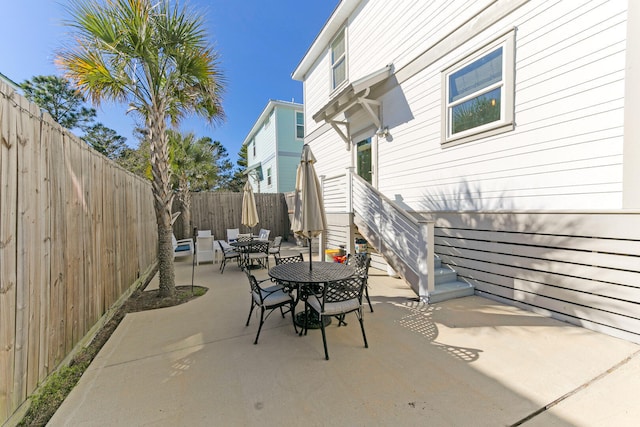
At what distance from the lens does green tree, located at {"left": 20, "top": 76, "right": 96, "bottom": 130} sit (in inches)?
790

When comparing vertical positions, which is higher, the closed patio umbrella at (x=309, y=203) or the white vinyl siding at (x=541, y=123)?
the white vinyl siding at (x=541, y=123)

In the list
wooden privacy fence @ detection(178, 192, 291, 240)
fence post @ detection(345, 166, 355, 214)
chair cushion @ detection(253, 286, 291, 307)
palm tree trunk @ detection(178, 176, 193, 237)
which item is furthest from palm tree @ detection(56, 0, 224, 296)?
wooden privacy fence @ detection(178, 192, 291, 240)

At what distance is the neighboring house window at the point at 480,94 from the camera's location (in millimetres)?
4348

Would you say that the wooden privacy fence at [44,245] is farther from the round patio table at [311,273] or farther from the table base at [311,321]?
the table base at [311,321]

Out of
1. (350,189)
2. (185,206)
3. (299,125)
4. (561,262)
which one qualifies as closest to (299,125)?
(299,125)

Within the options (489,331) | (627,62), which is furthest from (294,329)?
(627,62)

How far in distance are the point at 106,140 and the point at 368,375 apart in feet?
99.3

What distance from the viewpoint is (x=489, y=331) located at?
3490 mm

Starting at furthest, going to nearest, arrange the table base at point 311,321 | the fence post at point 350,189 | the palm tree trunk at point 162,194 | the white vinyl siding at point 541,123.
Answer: the fence post at point 350,189 < the palm tree trunk at point 162,194 < the table base at point 311,321 < the white vinyl siding at point 541,123

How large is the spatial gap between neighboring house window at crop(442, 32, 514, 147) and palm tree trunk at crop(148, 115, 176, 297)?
5477 mm

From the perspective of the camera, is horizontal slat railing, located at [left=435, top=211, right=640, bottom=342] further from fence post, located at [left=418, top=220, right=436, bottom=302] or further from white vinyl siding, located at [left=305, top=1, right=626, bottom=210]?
fence post, located at [left=418, top=220, right=436, bottom=302]

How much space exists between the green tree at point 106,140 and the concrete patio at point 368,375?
25.7 m

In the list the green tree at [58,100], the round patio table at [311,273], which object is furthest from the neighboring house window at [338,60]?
the green tree at [58,100]

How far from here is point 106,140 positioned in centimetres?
2403
